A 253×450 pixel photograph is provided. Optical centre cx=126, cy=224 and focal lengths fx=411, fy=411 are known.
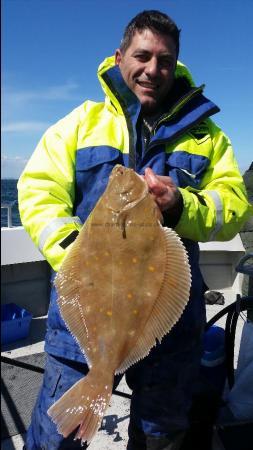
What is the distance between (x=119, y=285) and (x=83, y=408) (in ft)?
2.06

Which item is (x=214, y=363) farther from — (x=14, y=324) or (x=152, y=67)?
(x=14, y=324)

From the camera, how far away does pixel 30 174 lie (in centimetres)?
241

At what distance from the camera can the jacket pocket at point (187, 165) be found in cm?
254

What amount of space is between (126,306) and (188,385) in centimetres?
101

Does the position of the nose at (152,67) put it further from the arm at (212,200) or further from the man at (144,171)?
the arm at (212,200)

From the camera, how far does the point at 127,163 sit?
8.38 feet

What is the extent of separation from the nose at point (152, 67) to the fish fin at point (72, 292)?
3.61 ft

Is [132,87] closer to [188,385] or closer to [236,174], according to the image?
[236,174]

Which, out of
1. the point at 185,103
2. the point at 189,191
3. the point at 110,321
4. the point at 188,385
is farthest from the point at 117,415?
the point at 185,103

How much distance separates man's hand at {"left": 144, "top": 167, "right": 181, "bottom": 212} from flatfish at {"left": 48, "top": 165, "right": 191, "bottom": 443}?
1.7 inches

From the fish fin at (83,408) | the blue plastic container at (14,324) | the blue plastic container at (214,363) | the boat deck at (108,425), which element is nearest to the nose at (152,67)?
the fish fin at (83,408)

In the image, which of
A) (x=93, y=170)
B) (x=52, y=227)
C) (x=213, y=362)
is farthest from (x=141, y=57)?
(x=213, y=362)

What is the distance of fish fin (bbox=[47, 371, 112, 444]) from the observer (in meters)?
1.98

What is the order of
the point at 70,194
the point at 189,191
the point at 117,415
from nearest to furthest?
1. the point at 189,191
2. the point at 70,194
3. the point at 117,415
